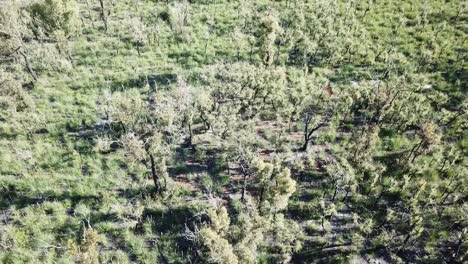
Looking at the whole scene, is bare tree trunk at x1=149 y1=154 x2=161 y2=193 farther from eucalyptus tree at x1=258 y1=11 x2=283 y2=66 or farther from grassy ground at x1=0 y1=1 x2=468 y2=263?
eucalyptus tree at x1=258 y1=11 x2=283 y2=66

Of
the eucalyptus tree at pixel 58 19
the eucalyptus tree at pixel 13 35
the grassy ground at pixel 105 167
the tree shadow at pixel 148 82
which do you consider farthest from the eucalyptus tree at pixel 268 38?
the eucalyptus tree at pixel 13 35

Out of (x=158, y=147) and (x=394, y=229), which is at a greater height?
(x=158, y=147)

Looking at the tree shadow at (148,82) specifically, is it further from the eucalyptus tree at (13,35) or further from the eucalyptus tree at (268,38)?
the eucalyptus tree at (268,38)

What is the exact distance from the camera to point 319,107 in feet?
113

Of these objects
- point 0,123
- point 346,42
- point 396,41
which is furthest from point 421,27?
point 0,123

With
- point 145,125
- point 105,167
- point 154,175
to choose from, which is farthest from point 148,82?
point 154,175

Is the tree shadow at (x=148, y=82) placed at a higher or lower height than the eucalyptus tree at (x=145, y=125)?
higher

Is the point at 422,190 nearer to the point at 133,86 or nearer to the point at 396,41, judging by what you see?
the point at 396,41

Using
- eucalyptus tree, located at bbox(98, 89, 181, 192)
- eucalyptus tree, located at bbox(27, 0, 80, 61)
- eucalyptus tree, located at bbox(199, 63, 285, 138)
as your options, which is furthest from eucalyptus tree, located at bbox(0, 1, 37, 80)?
eucalyptus tree, located at bbox(199, 63, 285, 138)

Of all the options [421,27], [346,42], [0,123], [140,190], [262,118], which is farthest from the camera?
[421,27]

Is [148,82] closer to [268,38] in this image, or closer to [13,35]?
[268,38]

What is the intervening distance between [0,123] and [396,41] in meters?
35.1

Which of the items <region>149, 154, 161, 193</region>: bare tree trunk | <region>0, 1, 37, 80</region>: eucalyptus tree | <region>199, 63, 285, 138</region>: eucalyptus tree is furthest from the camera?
<region>0, 1, 37, 80</region>: eucalyptus tree

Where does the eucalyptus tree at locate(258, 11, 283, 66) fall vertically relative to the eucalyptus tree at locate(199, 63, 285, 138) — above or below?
above
